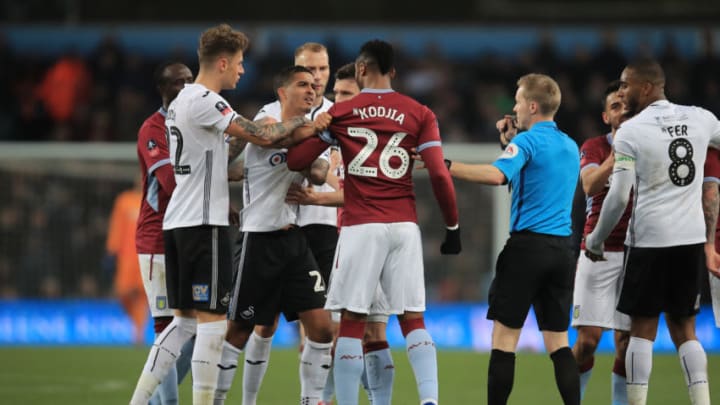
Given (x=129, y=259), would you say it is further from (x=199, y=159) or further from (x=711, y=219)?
(x=711, y=219)

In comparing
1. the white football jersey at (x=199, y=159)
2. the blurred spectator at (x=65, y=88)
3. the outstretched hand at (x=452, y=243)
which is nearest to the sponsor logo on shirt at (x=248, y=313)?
the white football jersey at (x=199, y=159)

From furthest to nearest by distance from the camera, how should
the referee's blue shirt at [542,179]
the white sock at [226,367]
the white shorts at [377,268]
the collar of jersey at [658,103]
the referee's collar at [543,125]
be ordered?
1. the white sock at [226,367]
2. the collar of jersey at [658,103]
3. the referee's collar at [543,125]
4. the referee's blue shirt at [542,179]
5. the white shorts at [377,268]

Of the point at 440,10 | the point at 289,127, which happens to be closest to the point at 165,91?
the point at 289,127

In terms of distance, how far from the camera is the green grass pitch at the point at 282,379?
9.89 m

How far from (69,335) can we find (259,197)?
10020 millimetres

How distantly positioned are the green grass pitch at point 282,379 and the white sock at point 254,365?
187 centimetres

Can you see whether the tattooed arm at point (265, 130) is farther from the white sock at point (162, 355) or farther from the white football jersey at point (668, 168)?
the white football jersey at point (668, 168)

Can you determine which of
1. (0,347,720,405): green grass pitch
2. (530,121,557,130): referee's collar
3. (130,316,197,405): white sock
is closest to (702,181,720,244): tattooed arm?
(530,121,557,130): referee's collar

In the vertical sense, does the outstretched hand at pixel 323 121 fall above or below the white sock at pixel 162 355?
above

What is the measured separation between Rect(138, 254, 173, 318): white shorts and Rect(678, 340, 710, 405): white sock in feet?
11.4

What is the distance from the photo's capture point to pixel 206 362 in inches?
277

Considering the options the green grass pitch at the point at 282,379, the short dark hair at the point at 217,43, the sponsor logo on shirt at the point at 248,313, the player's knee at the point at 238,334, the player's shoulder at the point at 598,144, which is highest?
the short dark hair at the point at 217,43

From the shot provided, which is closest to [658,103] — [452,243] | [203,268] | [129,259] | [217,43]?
[452,243]

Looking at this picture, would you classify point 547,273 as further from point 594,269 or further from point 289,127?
point 289,127
